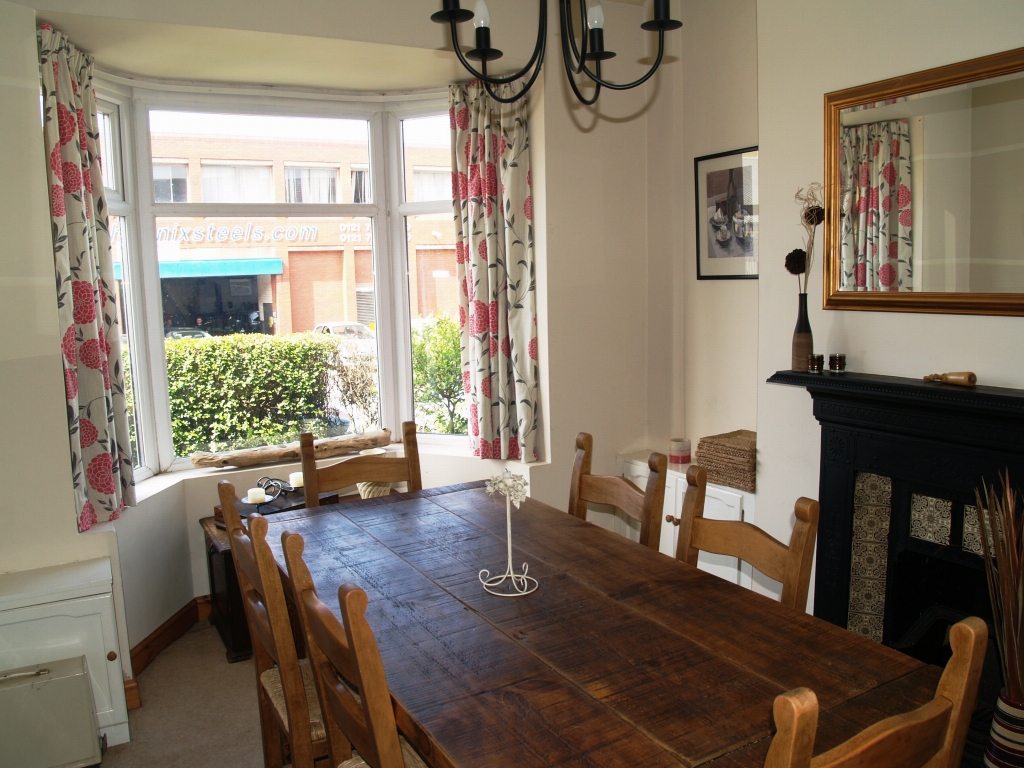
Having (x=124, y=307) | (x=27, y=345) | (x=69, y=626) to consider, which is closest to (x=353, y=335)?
(x=124, y=307)

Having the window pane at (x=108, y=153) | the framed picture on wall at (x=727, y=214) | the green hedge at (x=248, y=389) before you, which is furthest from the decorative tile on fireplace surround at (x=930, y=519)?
the window pane at (x=108, y=153)

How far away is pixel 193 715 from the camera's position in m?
3.05

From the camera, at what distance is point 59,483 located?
9.72 ft

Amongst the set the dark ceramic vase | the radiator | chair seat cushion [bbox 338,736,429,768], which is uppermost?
the dark ceramic vase

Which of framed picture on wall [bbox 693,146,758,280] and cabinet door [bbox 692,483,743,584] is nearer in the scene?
cabinet door [bbox 692,483,743,584]

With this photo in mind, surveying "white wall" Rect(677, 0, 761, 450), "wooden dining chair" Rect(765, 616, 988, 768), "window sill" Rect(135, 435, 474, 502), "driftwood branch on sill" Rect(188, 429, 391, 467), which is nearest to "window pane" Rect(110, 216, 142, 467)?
"window sill" Rect(135, 435, 474, 502)

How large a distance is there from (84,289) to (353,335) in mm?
1522

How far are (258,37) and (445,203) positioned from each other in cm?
131

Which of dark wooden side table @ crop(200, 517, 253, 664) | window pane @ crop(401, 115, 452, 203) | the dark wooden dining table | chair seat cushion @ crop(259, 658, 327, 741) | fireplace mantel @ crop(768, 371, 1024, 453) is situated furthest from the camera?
window pane @ crop(401, 115, 452, 203)

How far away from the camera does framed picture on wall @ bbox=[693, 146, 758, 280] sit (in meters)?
3.66

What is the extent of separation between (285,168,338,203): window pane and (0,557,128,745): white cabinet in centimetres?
212

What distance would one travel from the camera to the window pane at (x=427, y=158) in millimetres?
4293

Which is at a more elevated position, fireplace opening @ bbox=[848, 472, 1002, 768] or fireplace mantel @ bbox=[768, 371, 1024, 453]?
fireplace mantel @ bbox=[768, 371, 1024, 453]

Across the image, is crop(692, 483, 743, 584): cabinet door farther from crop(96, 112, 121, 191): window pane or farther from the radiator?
crop(96, 112, 121, 191): window pane
